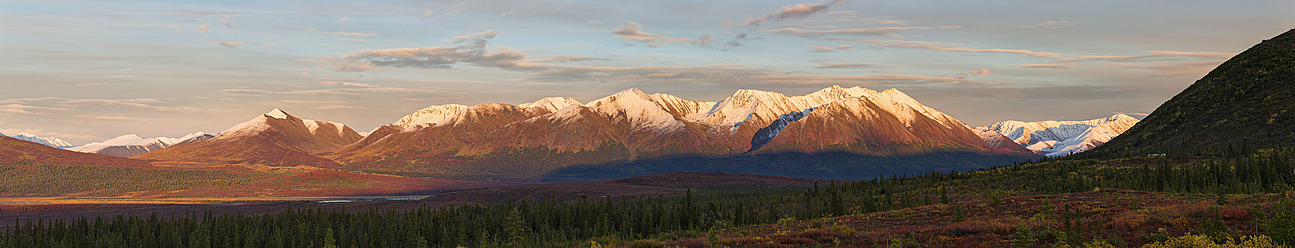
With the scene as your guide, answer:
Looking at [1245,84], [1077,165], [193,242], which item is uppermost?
[1245,84]

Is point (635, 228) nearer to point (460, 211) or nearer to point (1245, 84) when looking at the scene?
point (460, 211)

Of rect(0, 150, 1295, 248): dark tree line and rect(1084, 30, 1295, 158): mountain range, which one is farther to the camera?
rect(1084, 30, 1295, 158): mountain range

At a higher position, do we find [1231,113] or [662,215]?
[1231,113]

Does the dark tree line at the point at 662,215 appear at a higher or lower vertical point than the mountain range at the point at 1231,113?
lower

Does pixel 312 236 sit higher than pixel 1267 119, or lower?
lower

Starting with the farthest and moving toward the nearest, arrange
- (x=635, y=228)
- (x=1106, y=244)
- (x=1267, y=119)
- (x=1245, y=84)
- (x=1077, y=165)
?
(x=1245, y=84) → (x=635, y=228) → (x=1267, y=119) → (x=1077, y=165) → (x=1106, y=244)

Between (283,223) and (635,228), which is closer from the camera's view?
(635,228)

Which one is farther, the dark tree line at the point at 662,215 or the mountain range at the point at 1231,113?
the mountain range at the point at 1231,113

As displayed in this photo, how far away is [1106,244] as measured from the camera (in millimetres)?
45688

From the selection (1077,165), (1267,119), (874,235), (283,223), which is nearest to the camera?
(874,235)

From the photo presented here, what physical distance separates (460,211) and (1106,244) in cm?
14389

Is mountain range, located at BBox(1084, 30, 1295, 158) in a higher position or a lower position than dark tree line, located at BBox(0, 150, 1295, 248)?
higher

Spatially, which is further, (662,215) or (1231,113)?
(1231,113)

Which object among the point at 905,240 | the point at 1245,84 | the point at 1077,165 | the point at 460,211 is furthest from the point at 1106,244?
the point at 460,211
